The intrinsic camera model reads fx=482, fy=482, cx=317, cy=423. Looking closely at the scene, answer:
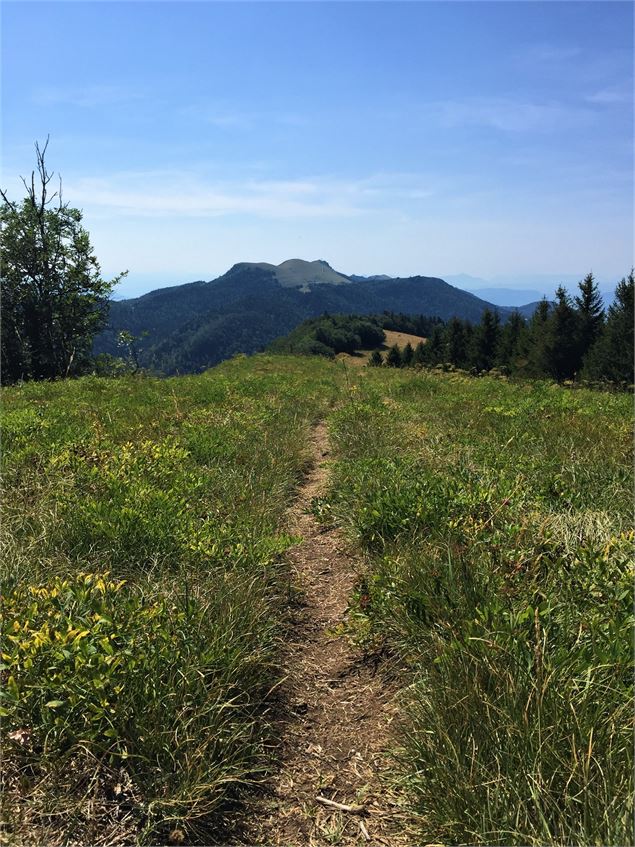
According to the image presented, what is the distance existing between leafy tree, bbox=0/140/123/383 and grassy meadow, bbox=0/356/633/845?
28695mm

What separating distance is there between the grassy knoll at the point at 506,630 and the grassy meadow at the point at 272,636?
1cm

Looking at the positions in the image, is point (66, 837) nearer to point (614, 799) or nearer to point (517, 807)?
point (517, 807)

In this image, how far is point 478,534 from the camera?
4.07m

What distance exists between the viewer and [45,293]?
31.4 meters

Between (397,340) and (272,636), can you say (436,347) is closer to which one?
(397,340)

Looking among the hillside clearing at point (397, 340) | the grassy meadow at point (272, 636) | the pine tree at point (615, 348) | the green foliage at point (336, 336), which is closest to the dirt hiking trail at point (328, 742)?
the grassy meadow at point (272, 636)

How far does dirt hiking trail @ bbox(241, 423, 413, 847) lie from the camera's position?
2.39 m

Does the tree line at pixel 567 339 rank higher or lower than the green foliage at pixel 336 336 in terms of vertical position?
lower

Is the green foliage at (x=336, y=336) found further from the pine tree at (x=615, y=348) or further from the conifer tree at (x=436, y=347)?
the pine tree at (x=615, y=348)

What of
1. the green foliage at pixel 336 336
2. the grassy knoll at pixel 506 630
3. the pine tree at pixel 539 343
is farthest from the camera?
the green foliage at pixel 336 336

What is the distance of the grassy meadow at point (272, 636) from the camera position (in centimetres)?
221

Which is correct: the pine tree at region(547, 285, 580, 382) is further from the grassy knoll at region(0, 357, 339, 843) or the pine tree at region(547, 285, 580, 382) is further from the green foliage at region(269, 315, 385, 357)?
the green foliage at region(269, 315, 385, 357)

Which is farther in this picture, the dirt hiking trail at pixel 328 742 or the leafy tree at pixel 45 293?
the leafy tree at pixel 45 293

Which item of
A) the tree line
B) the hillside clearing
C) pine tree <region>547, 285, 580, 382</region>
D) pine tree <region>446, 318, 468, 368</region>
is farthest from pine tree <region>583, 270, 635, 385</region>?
the hillside clearing
